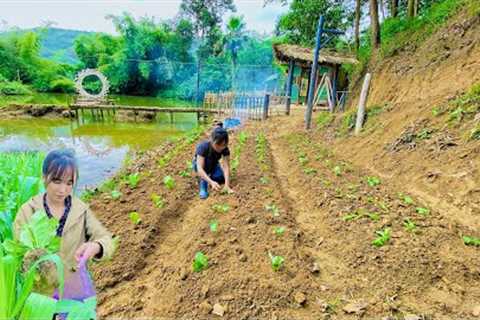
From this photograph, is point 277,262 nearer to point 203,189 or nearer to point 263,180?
point 203,189

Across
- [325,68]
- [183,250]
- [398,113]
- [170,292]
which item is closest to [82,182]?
[183,250]

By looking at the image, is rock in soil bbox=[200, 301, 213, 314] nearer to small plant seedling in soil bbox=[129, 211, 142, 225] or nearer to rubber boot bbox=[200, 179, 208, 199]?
small plant seedling in soil bbox=[129, 211, 142, 225]

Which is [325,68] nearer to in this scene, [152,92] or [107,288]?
[107,288]

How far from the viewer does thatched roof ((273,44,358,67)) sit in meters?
17.1

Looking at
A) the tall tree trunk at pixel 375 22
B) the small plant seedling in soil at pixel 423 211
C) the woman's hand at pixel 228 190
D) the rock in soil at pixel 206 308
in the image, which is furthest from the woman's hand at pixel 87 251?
the tall tree trunk at pixel 375 22

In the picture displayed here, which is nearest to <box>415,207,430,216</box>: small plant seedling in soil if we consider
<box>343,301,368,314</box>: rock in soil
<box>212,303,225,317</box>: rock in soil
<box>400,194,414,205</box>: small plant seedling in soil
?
<box>400,194,414,205</box>: small plant seedling in soil

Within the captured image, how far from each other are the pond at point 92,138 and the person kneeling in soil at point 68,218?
733cm

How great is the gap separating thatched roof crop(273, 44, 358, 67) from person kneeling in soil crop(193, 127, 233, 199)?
13.3 m

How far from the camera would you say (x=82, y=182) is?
29.8 feet

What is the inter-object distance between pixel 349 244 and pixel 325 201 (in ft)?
4.30

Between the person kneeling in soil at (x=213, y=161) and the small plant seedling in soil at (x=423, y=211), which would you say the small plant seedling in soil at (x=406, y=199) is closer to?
the small plant seedling in soil at (x=423, y=211)

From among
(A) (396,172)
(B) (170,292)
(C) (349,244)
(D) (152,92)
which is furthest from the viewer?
(D) (152,92)

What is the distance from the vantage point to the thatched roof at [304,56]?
1711 cm

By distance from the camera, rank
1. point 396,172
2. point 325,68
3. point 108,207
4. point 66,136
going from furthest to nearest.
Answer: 1. point 325,68
2. point 66,136
3. point 396,172
4. point 108,207
